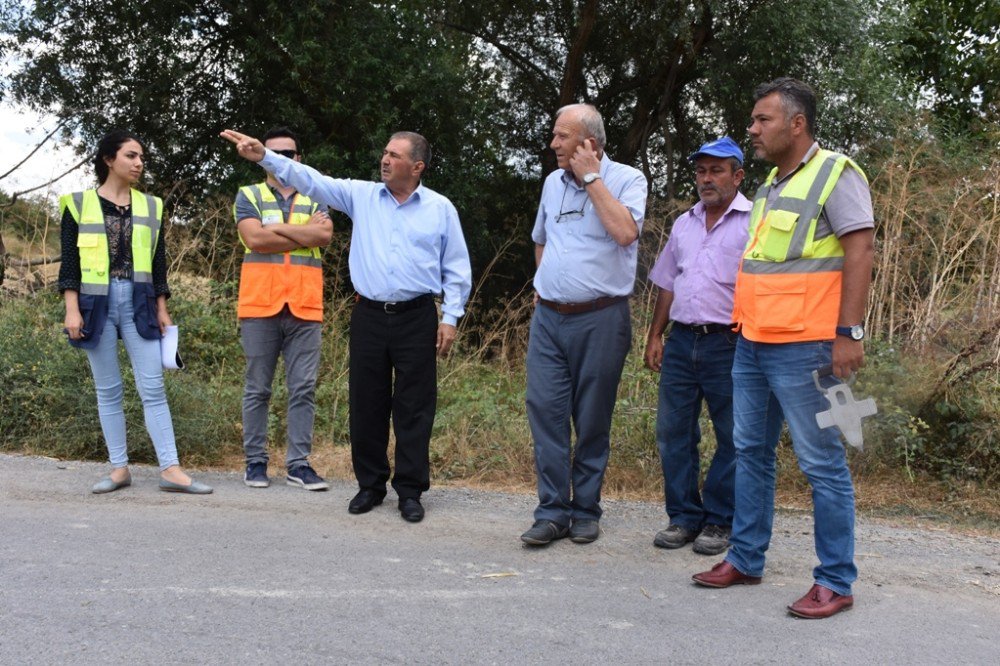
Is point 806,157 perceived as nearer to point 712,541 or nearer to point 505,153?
point 712,541

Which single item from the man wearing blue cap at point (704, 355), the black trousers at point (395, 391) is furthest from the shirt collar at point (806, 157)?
the black trousers at point (395, 391)

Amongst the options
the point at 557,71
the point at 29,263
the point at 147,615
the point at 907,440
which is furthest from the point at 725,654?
the point at 557,71

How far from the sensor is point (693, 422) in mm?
5184

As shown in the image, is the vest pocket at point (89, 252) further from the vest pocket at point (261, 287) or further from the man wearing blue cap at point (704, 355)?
the man wearing blue cap at point (704, 355)

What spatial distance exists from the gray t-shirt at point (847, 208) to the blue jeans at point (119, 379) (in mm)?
3889

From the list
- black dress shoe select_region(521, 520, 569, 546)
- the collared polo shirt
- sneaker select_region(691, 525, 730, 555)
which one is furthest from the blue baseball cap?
black dress shoe select_region(521, 520, 569, 546)

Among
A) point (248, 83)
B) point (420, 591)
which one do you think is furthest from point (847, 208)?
point (248, 83)

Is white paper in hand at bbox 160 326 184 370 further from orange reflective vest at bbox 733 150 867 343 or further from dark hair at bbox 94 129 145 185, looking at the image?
orange reflective vest at bbox 733 150 867 343

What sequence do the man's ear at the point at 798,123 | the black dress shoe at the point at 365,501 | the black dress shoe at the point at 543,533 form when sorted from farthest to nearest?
the black dress shoe at the point at 365,501 → the black dress shoe at the point at 543,533 → the man's ear at the point at 798,123

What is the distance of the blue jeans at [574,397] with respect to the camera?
5074 millimetres

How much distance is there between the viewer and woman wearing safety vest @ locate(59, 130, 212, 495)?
5.61 meters

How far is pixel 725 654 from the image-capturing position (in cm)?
360

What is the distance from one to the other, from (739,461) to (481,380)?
15.4 feet

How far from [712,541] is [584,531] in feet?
2.16
